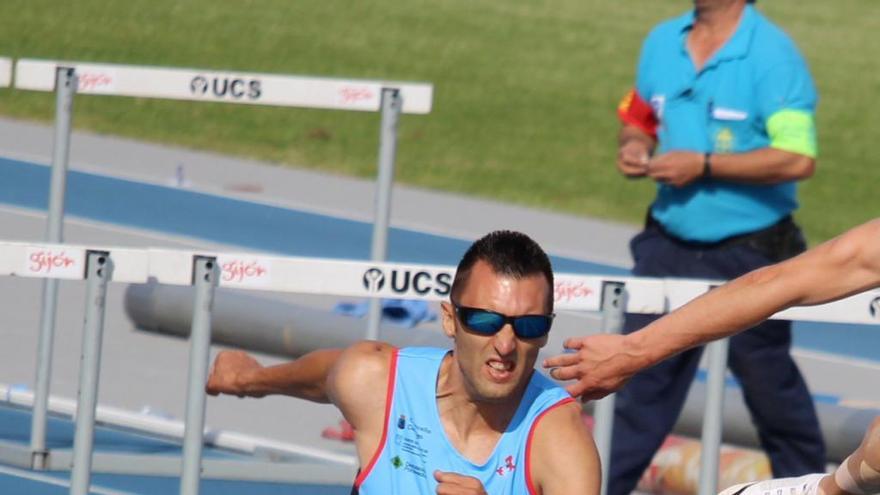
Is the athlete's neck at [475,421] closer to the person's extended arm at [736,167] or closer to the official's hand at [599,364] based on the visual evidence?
the official's hand at [599,364]

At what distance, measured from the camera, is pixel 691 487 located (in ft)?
25.4

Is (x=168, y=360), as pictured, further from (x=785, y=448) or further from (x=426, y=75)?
(x=426, y=75)

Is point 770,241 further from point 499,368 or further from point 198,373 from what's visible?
point 499,368

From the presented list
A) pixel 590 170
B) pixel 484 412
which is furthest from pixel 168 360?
pixel 590 170

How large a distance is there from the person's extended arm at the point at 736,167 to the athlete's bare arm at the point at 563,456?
8.83 feet

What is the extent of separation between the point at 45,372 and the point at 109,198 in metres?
6.09

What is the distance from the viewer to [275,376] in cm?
477

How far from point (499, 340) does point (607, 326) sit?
947 millimetres

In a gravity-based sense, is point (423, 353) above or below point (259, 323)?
below

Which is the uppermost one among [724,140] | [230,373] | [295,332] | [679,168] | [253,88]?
[253,88]

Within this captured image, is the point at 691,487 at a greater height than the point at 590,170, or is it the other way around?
the point at 590,170

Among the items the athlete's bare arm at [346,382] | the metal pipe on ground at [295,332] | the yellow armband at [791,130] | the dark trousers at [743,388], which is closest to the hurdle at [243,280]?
the athlete's bare arm at [346,382]

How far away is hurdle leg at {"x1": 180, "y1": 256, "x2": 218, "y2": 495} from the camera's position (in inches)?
201

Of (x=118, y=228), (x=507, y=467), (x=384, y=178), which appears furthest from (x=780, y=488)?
(x=118, y=228)
